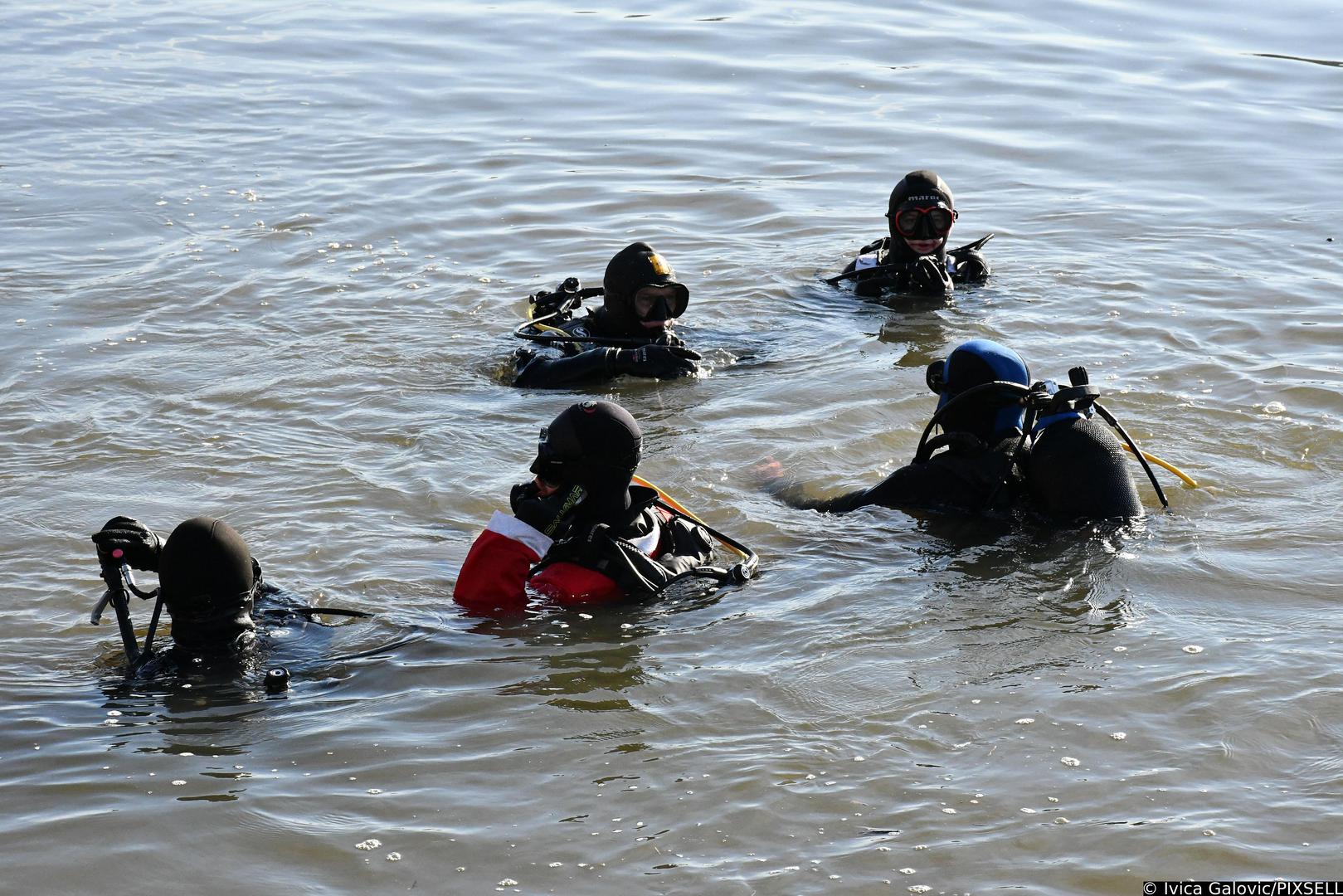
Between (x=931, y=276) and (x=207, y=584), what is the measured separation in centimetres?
613

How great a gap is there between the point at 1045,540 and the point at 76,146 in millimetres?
10865

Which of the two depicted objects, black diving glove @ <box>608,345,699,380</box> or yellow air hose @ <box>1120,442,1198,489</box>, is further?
black diving glove @ <box>608,345,699,380</box>

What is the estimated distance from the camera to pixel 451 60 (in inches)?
701

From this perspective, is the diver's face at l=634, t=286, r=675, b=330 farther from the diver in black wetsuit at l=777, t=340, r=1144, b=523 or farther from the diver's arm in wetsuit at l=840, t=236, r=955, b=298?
the diver in black wetsuit at l=777, t=340, r=1144, b=523

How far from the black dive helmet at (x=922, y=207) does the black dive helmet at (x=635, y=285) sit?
6.28 feet

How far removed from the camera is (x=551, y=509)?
5.34 m

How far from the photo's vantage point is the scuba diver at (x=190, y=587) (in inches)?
190

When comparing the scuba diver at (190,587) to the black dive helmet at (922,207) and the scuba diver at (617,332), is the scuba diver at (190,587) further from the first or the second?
the black dive helmet at (922,207)

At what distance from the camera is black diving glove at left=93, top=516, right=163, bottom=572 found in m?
4.81

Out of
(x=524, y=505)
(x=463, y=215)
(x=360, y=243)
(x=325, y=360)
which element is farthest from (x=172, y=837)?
(x=463, y=215)

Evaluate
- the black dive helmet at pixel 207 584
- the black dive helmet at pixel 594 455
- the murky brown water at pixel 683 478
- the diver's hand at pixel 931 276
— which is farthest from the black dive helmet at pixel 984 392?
the diver's hand at pixel 931 276

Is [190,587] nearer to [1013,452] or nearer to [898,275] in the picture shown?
[1013,452]

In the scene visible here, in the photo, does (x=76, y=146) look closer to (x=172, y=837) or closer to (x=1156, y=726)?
(x=172, y=837)

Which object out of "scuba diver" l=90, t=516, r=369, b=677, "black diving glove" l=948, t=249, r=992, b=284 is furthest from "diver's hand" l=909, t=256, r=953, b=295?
"scuba diver" l=90, t=516, r=369, b=677
